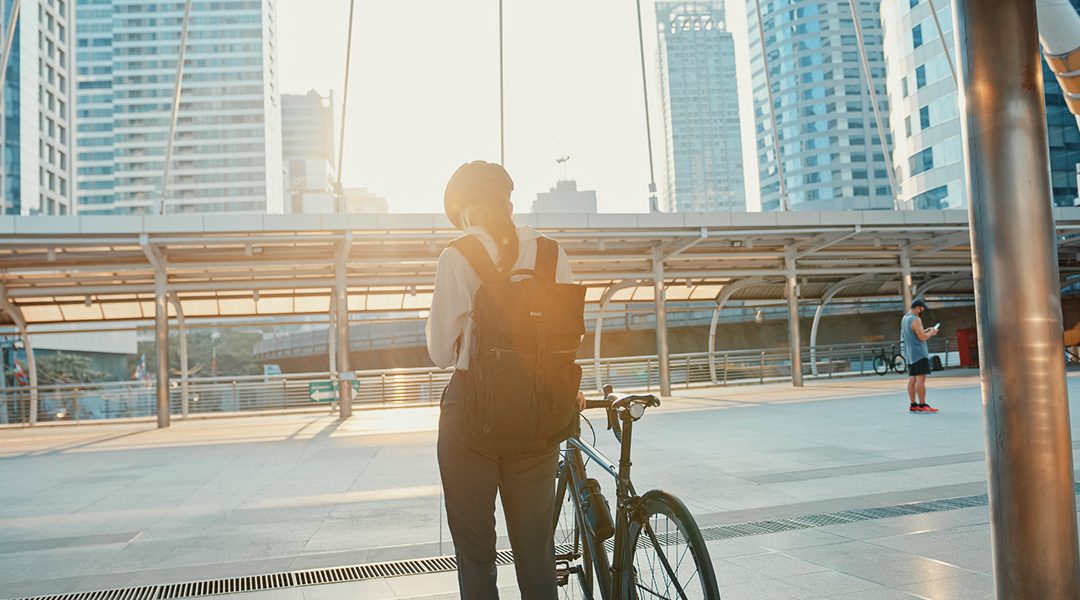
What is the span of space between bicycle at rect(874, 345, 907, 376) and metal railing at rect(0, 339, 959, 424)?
3.45 m

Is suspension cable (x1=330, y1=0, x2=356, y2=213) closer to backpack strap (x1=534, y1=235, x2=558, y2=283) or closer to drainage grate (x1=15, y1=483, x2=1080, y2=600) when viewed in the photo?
drainage grate (x1=15, y1=483, x2=1080, y2=600)

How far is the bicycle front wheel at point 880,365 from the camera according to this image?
2281 centimetres

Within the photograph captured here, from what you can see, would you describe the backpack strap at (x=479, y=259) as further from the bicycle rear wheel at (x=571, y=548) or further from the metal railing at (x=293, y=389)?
the metal railing at (x=293, y=389)

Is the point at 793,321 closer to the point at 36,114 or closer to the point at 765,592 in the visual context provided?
the point at 765,592

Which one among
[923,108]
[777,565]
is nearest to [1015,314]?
[777,565]

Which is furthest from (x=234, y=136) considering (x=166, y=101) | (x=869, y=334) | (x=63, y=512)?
(x=63, y=512)

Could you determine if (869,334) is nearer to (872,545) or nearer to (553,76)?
(553,76)

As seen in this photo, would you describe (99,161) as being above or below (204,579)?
above

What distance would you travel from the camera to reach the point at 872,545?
426 centimetres

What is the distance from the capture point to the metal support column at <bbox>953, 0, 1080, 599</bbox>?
230 cm

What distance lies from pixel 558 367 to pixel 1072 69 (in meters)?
3.05

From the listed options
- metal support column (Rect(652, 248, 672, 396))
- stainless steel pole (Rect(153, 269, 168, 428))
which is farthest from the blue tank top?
stainless steel pole (Rect(153, 269, 168, 428))

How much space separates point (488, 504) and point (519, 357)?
1.58 ft

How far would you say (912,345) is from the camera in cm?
1082
